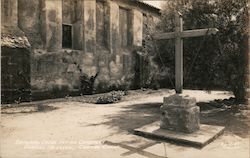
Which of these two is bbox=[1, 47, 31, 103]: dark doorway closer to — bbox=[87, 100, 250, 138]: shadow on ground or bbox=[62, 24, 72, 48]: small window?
bbox=[62, 24, 72, 48]: small window

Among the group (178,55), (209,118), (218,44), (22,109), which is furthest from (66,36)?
(178,55)

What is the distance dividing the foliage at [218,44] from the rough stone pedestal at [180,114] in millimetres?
2394

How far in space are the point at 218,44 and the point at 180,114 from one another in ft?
11.5

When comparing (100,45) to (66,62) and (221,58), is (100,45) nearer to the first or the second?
(66,62)

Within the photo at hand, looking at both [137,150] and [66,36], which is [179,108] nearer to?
[137,150]

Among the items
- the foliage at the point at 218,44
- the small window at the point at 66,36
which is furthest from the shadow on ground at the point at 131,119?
the small window at the point at 66,36

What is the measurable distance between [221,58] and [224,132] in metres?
2.92

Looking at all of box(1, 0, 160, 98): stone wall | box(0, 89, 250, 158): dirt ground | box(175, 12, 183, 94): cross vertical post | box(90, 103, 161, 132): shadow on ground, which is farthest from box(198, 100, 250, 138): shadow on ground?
box(1, 0, 160, 98): stone wall

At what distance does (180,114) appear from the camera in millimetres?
5625

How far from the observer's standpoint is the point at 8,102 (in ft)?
34.2

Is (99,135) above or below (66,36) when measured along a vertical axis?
below

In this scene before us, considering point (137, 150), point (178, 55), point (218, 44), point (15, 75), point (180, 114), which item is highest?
point (218, 44)

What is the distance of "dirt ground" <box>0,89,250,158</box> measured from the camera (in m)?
4.66

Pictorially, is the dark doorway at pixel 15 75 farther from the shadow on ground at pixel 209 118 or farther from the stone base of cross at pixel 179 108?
the stone base of cross at pixel 179 108
